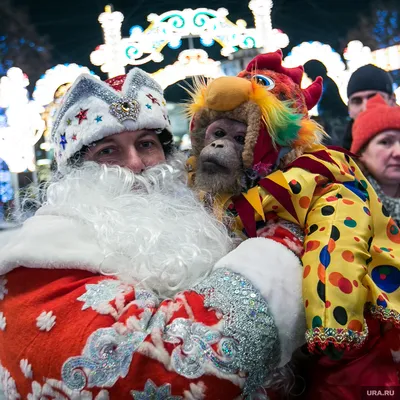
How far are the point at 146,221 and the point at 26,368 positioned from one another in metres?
0.42

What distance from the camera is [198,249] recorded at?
3.78 feet

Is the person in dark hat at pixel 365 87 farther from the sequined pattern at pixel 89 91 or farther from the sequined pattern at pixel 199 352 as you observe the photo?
the sequined pattern at pixel 199 352

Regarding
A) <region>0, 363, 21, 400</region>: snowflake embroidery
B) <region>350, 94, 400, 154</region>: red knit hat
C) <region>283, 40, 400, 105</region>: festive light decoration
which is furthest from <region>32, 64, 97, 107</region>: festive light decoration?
<region>0, 363, 21, 400</region>: snowflake embroidery

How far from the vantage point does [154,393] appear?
886 mm

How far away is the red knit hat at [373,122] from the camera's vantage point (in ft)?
6.86

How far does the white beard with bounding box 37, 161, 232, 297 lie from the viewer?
3.57 ft

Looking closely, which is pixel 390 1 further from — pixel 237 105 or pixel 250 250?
pixel 250 250

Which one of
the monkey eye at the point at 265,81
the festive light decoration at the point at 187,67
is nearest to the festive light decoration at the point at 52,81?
the festive light decoration at the point at 187,67

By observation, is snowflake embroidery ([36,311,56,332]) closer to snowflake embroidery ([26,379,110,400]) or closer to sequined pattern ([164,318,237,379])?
snowflake embroidery ([26,379,110,400])

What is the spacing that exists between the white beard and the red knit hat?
1.07m

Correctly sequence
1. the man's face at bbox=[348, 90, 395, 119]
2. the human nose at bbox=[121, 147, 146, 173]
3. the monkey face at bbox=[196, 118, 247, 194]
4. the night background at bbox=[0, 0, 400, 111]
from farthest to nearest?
1. the night background at bbox=[0, 0, 400, 111]
2. the man's face at bbox=[348, 90, 395, 119]
3. the human nose at bbox=[121, 147, 146, 173]
4. the monkey face at bbox=[196, 118, 247, 194]

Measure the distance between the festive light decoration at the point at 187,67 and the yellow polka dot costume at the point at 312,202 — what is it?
2.62 m

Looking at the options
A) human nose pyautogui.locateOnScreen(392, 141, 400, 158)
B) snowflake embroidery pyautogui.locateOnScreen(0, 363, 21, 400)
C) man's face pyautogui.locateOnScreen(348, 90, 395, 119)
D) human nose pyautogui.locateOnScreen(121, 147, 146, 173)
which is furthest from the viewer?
man's face pyautogui.locateOnScreen(348, 90, 395, 119)

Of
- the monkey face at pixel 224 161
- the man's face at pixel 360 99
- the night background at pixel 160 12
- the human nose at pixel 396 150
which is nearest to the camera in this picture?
the monkey face at pixel 224 161
